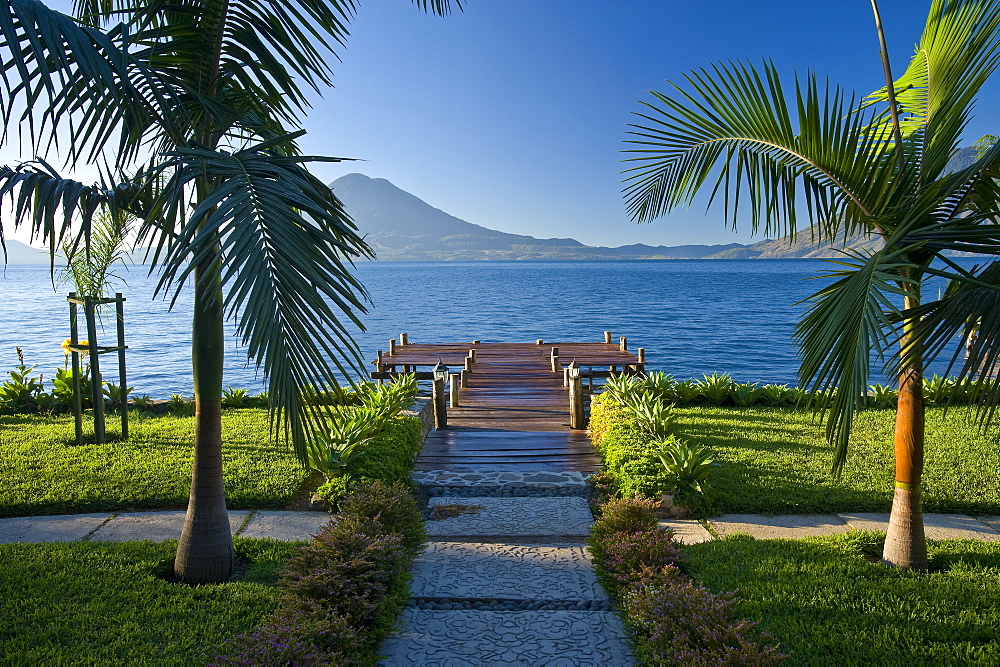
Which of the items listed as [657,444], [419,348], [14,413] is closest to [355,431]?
[657,444]

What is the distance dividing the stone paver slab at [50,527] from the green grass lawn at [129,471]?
21cm

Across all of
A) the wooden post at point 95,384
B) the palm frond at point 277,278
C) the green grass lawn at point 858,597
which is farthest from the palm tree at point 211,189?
the wooden post at point 95,384

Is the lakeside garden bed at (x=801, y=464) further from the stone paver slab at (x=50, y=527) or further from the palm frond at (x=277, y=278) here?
the stone paver slab at (x=50, y=527)

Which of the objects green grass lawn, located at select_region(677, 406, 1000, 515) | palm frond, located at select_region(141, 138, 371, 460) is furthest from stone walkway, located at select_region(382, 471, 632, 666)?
palm frond, located at select_region(141, 138, 371, 460)

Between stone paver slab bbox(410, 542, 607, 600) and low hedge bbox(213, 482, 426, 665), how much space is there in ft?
0.71

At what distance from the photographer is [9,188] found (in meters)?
4.06

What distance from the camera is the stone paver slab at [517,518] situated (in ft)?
21.1

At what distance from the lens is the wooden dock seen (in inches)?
356

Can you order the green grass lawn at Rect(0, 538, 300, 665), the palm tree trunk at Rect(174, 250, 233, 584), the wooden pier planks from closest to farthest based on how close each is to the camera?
the green grass lawn at Rect(0, 538, 300, 665)
the palm tree trunk at Rect(174, 250, 233, 584)
the wooden pier planks

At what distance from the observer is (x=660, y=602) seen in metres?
4.21

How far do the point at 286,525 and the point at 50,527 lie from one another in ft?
7.47

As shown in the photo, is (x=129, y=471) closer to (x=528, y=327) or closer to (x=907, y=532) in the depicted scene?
(x=907, y=532)

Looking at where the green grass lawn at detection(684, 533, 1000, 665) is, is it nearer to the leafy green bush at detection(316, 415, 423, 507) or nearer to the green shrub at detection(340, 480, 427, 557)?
the green shrub at detection(340, 480, 427, 557)

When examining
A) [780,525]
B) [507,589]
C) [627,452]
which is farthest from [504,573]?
[780,525]
